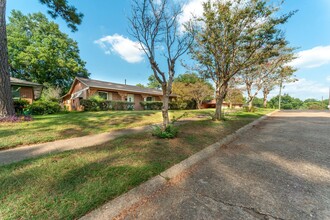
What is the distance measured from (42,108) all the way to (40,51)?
657 inches

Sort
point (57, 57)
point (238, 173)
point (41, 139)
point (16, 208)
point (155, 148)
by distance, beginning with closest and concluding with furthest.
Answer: point (16, 208) → point (238, 173) → point (155, 148) → point (41, 139) → point (57, 57)

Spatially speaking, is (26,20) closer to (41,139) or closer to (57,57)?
(57,57)

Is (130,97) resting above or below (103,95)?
below

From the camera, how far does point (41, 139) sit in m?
4.73

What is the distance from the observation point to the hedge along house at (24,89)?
48.0ft

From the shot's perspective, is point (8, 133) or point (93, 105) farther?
point (93, 105)

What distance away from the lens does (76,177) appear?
241cm

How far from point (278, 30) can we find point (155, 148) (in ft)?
26.4

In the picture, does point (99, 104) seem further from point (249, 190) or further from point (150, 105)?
point (249, 190)

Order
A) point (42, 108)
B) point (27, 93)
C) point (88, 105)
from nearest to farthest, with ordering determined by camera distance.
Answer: point (42, 108)
point (88, 105)
point (27, 93)

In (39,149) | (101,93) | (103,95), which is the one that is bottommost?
→ (39,149)

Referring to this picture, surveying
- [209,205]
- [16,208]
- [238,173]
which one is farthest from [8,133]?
[238,173]

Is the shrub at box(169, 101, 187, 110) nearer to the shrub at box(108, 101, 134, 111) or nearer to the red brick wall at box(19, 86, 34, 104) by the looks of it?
the shrub at box(108, 101, 134, 111)

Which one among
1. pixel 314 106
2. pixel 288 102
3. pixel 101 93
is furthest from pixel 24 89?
pixel 288 102
